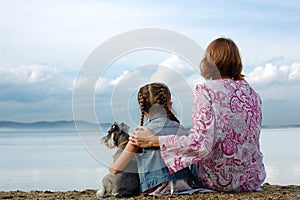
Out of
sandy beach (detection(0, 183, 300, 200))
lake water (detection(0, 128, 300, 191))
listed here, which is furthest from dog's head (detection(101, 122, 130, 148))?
lake water (detection(0, 128, 300, 191))

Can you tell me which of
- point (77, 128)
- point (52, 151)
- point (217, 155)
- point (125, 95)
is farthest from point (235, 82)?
point (52, 151)

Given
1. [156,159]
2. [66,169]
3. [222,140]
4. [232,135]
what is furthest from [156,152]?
[66,169]

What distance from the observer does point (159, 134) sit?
5664 mm

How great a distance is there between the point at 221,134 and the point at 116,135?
3.43 feet

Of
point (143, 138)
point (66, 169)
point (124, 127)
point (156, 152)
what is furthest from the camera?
point (66, 169)

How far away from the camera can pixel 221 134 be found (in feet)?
18.4

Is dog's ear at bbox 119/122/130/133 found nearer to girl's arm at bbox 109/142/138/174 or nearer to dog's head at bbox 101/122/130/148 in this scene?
dog's head at bbox 101/122/130/148

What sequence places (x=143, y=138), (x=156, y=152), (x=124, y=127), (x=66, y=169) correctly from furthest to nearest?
(x=66, y=169), (x=124, y=127), (x=156, y=152), (x=143, y=138)

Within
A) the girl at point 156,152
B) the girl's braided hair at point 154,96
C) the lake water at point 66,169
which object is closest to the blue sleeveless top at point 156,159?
the girl at point 156,152

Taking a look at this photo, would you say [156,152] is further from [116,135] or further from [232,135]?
[232,135]

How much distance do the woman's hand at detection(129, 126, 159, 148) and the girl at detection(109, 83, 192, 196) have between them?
7 cm

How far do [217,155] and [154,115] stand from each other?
0.74 metres

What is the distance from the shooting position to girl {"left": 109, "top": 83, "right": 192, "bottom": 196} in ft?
18.6

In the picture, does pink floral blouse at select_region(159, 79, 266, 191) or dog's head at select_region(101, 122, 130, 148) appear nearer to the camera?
pink floral blouse at select_region(159, 79, 266, 191)
